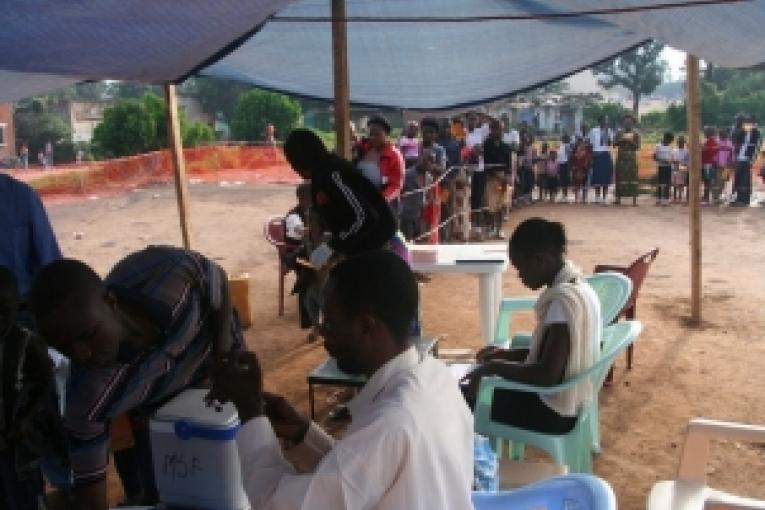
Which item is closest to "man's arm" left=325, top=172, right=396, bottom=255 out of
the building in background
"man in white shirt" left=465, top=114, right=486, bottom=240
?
"man in white shirt" left=465, top=114, right=486, bottom=240

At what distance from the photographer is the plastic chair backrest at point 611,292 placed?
4.15 meters

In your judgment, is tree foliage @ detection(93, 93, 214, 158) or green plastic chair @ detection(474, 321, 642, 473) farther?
tree foliage @ detection(93, 93, 214, 158)

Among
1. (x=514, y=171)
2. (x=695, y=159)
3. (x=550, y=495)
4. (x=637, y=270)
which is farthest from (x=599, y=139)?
(x=550, y=495)

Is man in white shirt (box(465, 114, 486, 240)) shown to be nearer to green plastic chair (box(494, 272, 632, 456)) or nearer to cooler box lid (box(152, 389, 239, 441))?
green plastic chair (box(494, 272, 632, 456))

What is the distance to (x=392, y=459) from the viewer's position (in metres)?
1.23

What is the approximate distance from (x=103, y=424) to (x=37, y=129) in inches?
1289

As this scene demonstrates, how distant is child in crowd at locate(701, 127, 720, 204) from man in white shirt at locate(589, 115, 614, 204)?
1.76 meters

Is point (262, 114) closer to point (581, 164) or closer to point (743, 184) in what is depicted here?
point (581, 164)

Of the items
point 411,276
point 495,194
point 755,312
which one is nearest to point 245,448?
point 411,276

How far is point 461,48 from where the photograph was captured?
5.89 meters

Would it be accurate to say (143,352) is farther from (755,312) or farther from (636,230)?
(636,230)

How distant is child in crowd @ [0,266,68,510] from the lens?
6.64 ft

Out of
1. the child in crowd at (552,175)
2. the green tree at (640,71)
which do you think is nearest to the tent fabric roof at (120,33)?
the child in crowd at (552,175)

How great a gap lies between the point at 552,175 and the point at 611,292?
11.6 meters
